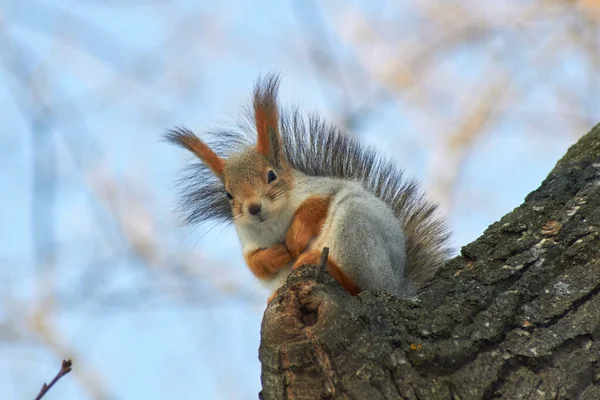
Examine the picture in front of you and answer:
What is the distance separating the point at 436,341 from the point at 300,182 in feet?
4.03

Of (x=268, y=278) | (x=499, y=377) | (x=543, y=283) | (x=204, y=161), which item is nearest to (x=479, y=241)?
(x=543, y=283)

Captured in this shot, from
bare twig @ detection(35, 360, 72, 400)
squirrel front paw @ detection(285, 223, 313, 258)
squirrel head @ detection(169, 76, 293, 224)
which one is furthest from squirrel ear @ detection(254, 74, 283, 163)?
bare twig @ detection(35, 360, 72, 400)

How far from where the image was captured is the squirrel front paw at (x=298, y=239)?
2852 millimetres

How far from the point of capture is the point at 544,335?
207 cm

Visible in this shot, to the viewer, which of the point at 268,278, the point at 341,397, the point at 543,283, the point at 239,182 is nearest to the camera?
the point at 341,397

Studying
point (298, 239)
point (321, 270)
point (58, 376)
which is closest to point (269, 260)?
point (298, 239)

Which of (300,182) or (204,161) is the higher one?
(204,161)

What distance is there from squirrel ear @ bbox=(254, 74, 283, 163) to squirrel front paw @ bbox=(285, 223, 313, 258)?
1.60 feet

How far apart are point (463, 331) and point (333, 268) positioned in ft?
2.22

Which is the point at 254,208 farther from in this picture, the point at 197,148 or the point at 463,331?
the point at 463,331

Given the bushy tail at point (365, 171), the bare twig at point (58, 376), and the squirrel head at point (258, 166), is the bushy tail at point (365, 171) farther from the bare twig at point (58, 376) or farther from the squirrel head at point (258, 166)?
the bare twig at point (58, 376)

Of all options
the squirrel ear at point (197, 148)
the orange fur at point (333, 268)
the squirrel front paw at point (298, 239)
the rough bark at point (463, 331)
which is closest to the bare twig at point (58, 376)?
the rough bark at point (463, 331)

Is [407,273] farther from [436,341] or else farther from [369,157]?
[436,341]

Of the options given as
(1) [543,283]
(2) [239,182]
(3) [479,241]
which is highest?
(2) [239,182]
